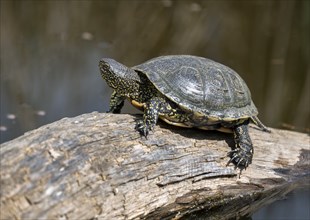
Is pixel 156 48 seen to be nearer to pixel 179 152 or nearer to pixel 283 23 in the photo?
pixel 283 23

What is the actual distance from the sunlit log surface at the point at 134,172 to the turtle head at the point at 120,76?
0.84 feet

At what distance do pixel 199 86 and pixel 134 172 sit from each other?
2.88 feet

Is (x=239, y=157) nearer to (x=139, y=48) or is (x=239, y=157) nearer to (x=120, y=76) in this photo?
(x=120, y=76)

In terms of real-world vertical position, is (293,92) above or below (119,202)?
above

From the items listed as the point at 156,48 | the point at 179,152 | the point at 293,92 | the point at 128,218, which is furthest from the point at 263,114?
the point at 128,218

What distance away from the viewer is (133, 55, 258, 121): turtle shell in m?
4.10

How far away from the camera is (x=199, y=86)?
13.7ft

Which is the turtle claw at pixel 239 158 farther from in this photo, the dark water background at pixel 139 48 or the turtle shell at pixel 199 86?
the dark water background at pixel 139 48

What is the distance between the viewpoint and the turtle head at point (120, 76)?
4.21 meters

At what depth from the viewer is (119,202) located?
11.8 feet

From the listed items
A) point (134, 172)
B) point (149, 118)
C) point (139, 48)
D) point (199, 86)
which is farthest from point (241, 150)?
point (139, 48)

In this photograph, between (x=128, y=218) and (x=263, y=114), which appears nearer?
(x=128, y=218)

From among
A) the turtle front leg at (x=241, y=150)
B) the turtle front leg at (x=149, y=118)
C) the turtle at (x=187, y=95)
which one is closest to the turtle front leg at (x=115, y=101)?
the turtle at (x=187, y=95)

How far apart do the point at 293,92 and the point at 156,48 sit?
6.68 ft
